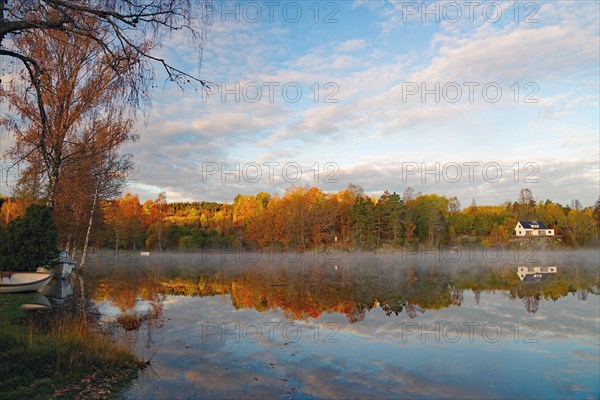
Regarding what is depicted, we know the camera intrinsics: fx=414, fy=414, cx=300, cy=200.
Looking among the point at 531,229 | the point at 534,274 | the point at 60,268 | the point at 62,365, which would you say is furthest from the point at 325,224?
the point at 62,365

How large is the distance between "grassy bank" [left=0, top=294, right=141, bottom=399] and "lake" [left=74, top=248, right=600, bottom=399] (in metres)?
0.60

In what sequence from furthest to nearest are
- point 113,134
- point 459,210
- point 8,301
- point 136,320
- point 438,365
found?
point 459,210
point 113,134
point 8,301
point 136,320
point 438,365

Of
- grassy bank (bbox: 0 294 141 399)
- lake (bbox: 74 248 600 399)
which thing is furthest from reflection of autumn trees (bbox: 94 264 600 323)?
grassy bank (bbox: 0 294 141 399)

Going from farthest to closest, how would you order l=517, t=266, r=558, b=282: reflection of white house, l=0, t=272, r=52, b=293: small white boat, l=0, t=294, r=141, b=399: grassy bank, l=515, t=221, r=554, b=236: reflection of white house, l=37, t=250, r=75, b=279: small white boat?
1. l=515, t=221, r=554, b=236: reflection of white house
2. l=517, t=266, r=558, b=282: reflection of white house
3. l=37, t=250, r=75, b=279: small white boat
4. l=0, t=272, r=52, b=293: small white boat
5. l=0, t=294, r=141, b=399: grassy bank

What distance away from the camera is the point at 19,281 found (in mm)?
18984

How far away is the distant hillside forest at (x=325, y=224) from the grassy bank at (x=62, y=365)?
61912 mm

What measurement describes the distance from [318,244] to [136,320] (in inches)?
2735

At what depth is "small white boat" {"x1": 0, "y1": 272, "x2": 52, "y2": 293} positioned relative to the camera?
18.8 metres

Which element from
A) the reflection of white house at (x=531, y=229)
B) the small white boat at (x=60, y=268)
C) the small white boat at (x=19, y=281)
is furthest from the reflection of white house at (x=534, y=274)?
the reflection of white house at (x=531, y=229)

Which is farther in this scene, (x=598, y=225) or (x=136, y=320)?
(x=598, y=225)

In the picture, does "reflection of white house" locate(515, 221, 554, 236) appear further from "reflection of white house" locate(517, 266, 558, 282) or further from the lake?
the lake

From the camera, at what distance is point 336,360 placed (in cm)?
988

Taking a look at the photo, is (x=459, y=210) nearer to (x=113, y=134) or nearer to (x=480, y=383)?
(x=113, y=134)

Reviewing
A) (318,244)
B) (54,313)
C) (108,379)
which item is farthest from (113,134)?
(318,244)
